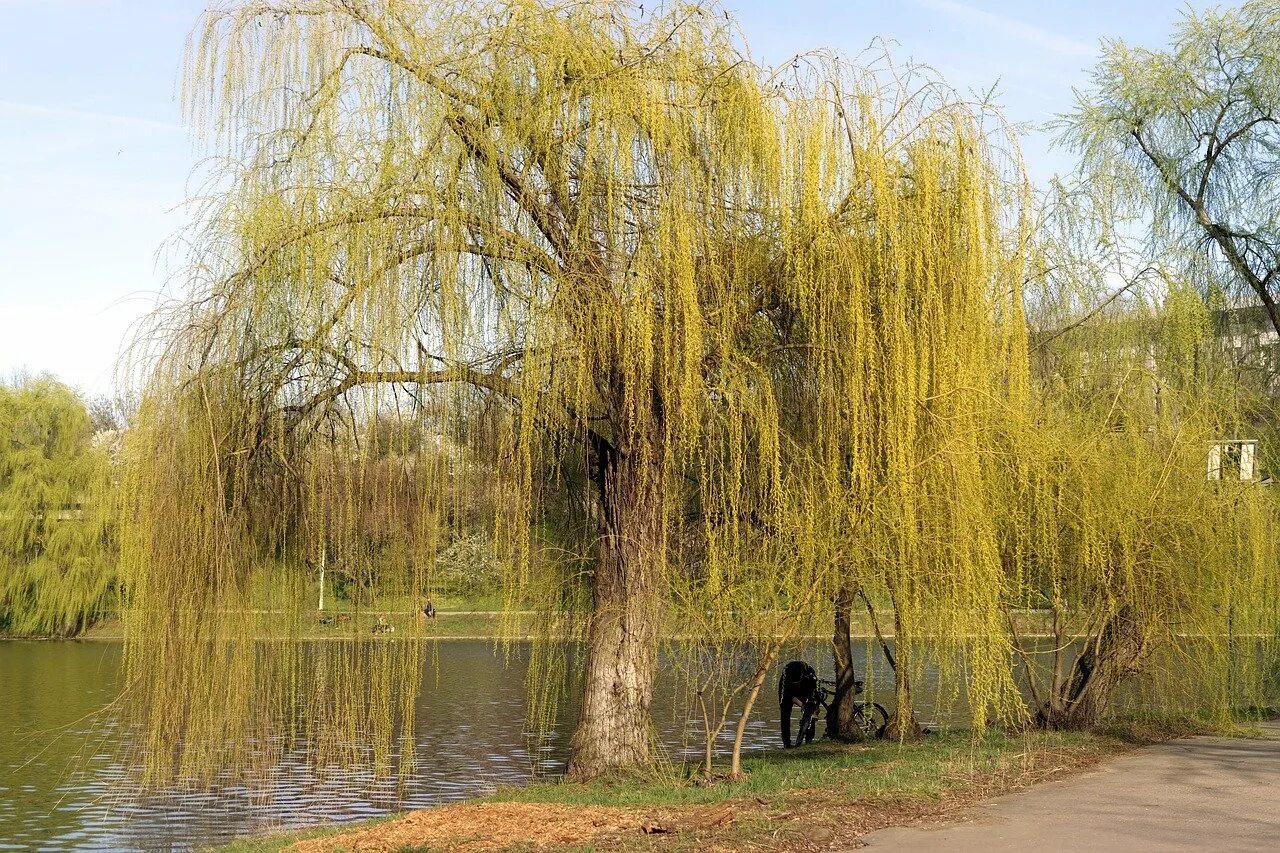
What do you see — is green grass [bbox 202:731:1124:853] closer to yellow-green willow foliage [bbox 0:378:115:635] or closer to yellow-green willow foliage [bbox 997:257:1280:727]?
yellow-green willow foliage [bbox 997:257:1280:727]

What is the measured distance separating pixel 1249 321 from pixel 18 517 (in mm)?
33327

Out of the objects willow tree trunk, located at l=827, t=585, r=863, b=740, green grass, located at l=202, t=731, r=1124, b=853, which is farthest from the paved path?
willow tree trunk, located at l=827, t=585, r=863, b=740

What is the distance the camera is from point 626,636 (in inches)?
449

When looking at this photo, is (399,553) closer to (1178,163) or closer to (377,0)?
(377,0)

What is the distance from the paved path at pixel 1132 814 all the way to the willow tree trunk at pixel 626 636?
316cm

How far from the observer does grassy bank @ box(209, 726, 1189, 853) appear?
8.16 metres

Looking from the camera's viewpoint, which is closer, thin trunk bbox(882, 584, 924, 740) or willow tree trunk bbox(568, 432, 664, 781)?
thin trunk bbox(882, 584, 924, 740)

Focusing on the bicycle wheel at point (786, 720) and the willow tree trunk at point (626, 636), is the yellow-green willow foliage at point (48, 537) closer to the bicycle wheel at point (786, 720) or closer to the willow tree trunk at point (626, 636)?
the bicycle wheel at point (786, 720)

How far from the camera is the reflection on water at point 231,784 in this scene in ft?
42.1

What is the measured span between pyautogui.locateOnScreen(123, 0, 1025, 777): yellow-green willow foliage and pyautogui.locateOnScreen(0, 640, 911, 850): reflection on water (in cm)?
121

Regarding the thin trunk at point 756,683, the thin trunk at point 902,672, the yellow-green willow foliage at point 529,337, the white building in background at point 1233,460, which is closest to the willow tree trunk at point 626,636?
the yellow-green willow foliage at point 529,337

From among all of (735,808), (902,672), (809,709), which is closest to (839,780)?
(902,672)

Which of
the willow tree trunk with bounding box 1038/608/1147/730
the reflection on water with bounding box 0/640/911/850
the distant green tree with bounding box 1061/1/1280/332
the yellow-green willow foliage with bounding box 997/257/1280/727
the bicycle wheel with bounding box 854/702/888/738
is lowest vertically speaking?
the reflection on water with bounding box 0/640/911/850

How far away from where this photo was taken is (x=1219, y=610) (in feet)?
45.7
